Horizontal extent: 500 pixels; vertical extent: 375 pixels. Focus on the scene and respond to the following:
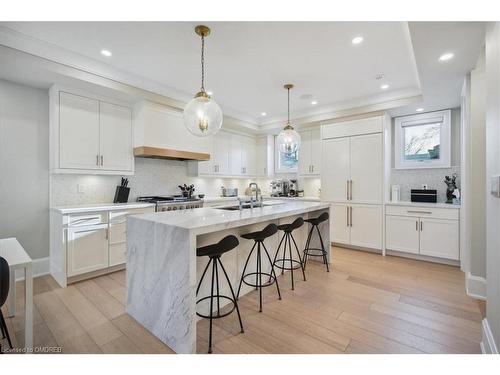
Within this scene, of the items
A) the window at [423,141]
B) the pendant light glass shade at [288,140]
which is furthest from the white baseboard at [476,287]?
the pendant light glass shade at [288,140]

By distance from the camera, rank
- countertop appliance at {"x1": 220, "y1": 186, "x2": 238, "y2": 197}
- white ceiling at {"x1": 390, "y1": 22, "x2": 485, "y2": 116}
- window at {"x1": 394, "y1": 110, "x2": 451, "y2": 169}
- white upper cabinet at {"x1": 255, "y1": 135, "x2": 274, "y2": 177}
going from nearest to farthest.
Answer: white ceiling at {"x1": 390, "y1": 22, "x2": 485, "y2": 116} → window at {"x1": 394, "y1": 110, "x2": 451, "y2": 169} → countertop appliance at {"x1": 220, "y1": 186, "x2": 238, "y2": 197} → white upper cabinet at {"x1": 255, "y1": 135, "x2": 274, "y2": 177}

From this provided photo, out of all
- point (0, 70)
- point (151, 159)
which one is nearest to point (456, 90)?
point (151, 159)

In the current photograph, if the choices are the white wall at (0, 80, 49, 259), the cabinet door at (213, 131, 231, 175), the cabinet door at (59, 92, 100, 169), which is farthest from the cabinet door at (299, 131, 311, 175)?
the white wall at (0, 80, 49, 259)

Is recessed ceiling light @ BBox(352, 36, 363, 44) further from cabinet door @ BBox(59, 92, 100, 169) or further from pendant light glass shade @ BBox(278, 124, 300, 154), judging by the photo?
cabinet door @ BBox(59, 92, 100, 169)

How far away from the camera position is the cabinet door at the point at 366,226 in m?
4.06

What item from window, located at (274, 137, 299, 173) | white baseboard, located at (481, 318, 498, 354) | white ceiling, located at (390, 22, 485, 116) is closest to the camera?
white baseboard, located at (481, 318, 498, 354)

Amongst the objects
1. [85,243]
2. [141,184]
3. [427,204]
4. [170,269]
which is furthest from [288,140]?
[85,243]

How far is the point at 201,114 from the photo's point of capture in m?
2.17

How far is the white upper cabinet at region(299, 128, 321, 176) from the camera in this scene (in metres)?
5.13

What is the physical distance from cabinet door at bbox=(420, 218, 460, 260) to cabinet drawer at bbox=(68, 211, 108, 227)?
14.8ft

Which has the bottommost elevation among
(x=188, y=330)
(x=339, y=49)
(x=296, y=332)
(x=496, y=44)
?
(x=296, y=332)

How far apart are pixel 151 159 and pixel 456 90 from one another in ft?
14.8

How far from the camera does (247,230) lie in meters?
2.57
